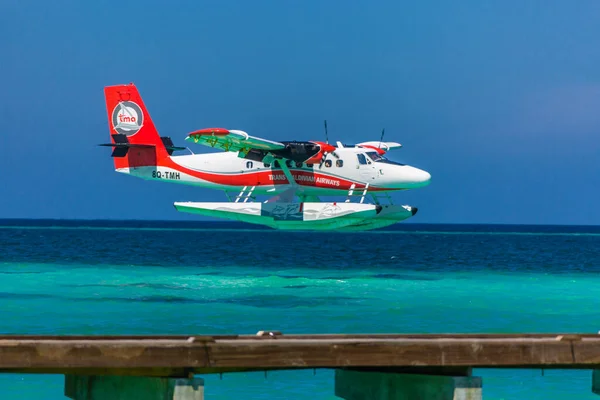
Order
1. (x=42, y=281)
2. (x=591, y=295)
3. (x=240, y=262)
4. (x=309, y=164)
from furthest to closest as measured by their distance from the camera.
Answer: (x=240, y=262) < (x=42, y=281) < (x=591, y=295) < (x=309, y=164)

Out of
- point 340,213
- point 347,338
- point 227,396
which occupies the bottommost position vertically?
point 227,396

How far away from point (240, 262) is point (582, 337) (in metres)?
47.8

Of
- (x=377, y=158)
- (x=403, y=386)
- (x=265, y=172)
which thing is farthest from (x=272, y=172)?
(x=403, y=386)

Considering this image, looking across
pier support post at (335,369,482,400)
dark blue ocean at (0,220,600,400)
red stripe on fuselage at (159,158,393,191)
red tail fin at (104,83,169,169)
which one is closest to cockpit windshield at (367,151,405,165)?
red stripe on fuselage at (159,158,393,191)

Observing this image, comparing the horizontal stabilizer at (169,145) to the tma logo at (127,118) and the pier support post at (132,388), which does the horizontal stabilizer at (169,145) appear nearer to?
the tma logo at (127,118)

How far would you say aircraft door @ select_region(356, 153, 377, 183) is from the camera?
30.2 m

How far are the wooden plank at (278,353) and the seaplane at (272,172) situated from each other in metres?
19.1

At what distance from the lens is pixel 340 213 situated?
94.5 feet

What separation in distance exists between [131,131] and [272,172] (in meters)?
4.83

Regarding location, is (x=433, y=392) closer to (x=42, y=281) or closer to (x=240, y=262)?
(x=42, y=281)

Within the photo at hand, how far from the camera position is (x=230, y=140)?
29.6 m

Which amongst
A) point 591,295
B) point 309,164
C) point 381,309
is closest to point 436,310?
point 381,309

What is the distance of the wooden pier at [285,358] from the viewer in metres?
8.79

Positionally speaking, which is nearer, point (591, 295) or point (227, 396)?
point (227, 396)
